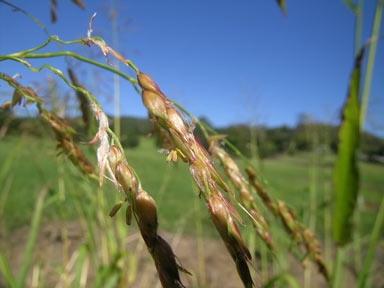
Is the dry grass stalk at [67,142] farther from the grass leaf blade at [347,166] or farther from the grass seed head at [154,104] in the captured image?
the grass leaf blade at [347,166]

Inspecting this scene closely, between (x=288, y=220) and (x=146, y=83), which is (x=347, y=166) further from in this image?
(x=146, y=83)

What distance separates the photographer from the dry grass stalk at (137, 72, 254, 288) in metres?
0.14

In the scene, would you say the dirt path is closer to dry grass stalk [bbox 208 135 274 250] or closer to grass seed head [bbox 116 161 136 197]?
dry grass stalk [bbox 208 135 274 250]

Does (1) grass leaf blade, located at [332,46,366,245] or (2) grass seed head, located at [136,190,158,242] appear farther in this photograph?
(1) grass leaf blade, located at [332,46,366,245]

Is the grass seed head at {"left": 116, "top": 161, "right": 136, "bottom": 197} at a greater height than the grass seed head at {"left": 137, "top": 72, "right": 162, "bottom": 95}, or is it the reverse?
the grass seed head at {"left": 137, "top": 72, "right": 162, "bottom": 95}

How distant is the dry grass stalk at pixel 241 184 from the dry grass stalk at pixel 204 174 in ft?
0.40

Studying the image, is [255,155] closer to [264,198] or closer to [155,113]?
[264,198]

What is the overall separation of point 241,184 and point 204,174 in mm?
160

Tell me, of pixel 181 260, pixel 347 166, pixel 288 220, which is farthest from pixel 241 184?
pixel 181 260

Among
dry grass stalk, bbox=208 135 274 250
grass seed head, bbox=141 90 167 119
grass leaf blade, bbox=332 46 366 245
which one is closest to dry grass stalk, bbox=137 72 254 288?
grass seed head, bbox=141 90 167 119

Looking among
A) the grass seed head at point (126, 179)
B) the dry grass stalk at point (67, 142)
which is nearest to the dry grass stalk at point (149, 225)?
the grass seed head at point (126, 179)

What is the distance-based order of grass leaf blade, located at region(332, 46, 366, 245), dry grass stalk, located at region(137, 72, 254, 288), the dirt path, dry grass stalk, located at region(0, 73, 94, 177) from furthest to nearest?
the dirt path < grass leaf blade, located at region(332, 46, 366, 245) < dry grass stalk, located at region(0, 73, 94, 177) < dry grass stalk, located at region(137, 72, 254, 288)

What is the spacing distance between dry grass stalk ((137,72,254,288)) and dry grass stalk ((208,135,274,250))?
0.40 feet

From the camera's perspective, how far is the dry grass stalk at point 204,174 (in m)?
0.14
